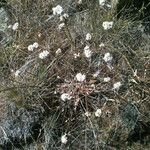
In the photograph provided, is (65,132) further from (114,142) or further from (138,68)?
(138,68)

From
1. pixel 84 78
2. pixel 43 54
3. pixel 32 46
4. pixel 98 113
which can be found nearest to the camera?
pixel 98 113

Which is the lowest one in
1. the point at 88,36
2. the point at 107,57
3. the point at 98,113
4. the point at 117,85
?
the point at 98,113

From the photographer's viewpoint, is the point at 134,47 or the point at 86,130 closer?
the point at 86,130

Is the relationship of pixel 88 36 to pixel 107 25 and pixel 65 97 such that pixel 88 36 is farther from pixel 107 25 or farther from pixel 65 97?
pixel 65 97

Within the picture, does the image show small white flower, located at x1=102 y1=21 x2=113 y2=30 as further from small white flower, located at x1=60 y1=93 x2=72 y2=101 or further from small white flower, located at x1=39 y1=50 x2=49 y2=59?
small white flower, located at x1=60 y1=93 x2=72 y2=101

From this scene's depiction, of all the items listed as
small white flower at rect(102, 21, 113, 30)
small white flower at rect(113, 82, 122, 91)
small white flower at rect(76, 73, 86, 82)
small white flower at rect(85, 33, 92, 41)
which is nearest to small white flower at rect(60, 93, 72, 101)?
small white flower at rect(76, 73, 86, 82)

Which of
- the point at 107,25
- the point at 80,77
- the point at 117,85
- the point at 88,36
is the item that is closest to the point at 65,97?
the point at 80,77

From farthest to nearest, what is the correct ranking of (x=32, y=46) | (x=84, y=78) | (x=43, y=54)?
(x=32, y=46) → (x=43, y=54) → (x=84, y=78)

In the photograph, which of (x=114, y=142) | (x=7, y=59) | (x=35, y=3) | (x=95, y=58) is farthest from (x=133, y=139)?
(x=35, y=3)
